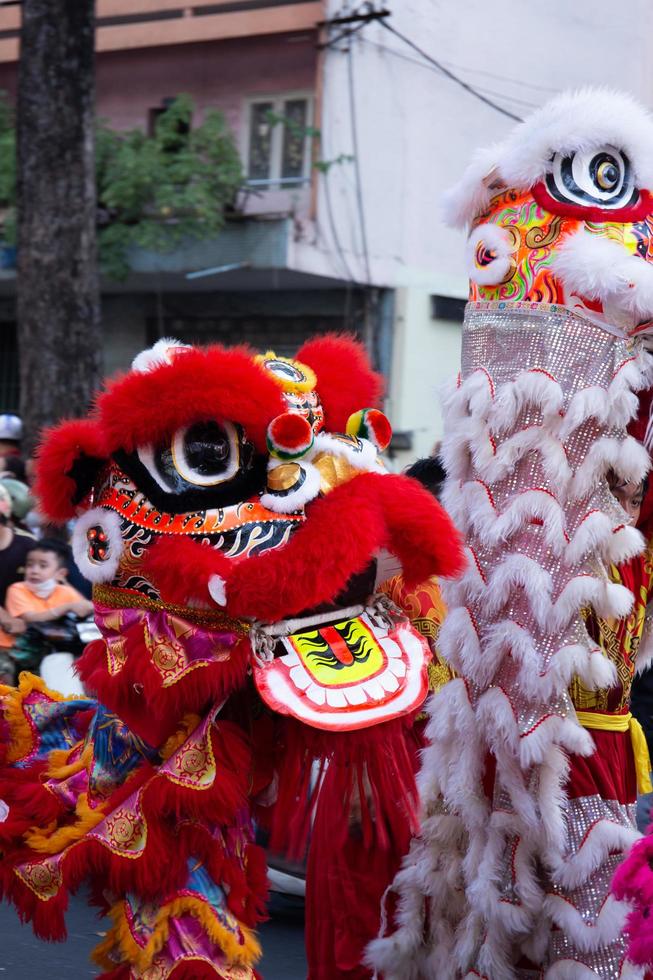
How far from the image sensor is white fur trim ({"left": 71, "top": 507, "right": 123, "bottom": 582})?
351 centimetres

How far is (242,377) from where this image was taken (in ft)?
11.2

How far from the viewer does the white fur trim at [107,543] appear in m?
3.51

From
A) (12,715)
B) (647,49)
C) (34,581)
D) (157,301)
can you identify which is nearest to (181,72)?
(157,301)

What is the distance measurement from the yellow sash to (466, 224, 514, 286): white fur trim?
114 cm

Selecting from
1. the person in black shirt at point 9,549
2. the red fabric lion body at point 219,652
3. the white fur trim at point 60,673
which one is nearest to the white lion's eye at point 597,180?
the red fabric lion body at point 219,652

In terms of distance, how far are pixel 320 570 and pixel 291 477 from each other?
266 mm

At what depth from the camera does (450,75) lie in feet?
48.0

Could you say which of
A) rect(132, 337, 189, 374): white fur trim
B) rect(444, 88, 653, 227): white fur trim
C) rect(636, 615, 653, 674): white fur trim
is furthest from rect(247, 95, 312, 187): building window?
rect(636, 615, 653, 674): white fur trim

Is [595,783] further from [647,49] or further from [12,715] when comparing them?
[647,49]

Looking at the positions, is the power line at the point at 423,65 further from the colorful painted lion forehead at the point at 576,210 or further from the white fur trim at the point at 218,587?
the white fur trim at the point at 218,587

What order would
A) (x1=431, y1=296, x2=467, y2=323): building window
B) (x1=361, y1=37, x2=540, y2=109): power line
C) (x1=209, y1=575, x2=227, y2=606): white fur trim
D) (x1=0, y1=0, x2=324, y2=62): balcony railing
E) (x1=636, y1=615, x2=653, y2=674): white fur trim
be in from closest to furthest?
1. (x1=209, y1=575, x2=227, y2=606): white fur trim
2. (x1=636, y1=615, x2=653, y2=674): white fur trim
3. (x1=0, y1=0, x2=324, y2=62): balcony railing
4. (x1=361, y1=37, x2=540, y2=109): power line
5. (x1=431, y1=296, x2=467, y2=323): building window

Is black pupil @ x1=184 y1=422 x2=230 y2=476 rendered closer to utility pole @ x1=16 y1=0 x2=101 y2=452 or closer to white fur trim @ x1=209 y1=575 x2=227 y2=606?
white fur trim @ x1=209 y1=575 x2=227 y2=606

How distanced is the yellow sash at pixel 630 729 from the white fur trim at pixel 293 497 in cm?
88

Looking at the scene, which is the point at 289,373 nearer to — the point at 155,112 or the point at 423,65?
the point at 423,65
